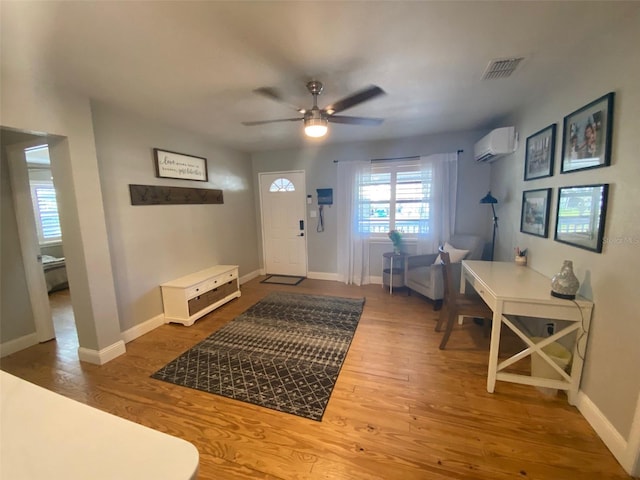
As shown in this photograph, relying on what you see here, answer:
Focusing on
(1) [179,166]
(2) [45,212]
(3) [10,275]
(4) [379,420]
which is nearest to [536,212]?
(4) [379,420]

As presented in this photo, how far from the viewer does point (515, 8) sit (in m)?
1.39

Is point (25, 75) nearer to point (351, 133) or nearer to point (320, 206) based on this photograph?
point (351, 133)

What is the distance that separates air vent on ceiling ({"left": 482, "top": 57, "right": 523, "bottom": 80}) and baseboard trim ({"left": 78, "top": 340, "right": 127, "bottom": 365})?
4.06 m

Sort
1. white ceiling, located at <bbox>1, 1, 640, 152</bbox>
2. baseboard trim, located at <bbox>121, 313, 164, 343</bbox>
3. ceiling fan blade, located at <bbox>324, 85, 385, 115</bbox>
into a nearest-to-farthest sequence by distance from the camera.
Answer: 1. white ceiling, located at <bbox>1, 1, 640, 152</bbox>
2. ceiling fan blade, located at <bbox>324, 85, 385, 115</bbox>
3. baseboard trim, located at <bbox>121, 313, 164, 343</bbox>

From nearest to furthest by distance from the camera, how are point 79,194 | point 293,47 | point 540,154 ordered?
point 293,47 → point 79,194 → point 540,154

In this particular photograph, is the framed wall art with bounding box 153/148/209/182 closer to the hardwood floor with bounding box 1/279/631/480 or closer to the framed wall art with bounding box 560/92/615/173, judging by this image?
the hardwood floor with bounding box 1/279/631/480

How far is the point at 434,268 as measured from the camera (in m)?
3.41

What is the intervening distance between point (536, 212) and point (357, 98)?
197cm

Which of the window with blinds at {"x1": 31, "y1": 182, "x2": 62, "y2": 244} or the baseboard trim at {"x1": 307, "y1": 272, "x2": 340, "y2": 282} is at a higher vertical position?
the window with blinds at {"x1": 31, "y1": 182, "x2": 62, "y2": 244}

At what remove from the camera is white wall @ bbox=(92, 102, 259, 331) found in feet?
8.77

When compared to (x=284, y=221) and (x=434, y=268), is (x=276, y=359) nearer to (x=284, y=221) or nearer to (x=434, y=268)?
(x=434, y=268)

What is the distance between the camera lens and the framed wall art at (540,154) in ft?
7.26

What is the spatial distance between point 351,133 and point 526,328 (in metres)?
3.12

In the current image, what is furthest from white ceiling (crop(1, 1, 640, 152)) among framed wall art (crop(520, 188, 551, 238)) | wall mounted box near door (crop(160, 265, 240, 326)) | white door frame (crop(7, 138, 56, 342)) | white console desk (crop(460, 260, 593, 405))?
wall mounted box near door (crop(160, 265, 240, 326))
